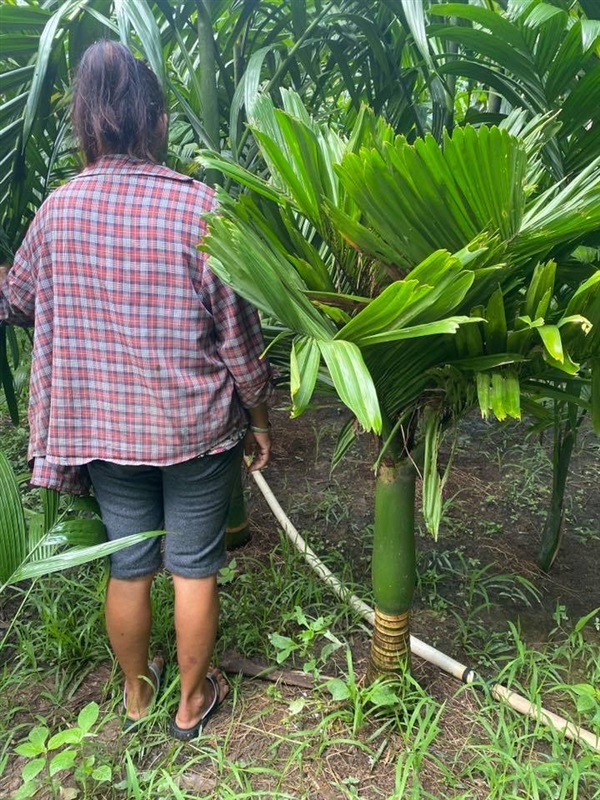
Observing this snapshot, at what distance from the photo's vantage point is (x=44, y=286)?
105 cm

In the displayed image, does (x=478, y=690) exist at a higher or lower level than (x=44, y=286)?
lower

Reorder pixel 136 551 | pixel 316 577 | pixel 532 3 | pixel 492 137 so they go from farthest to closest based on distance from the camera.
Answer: pixel 316 577 → pixel 136 551 → pixel 532 3 → pixel 492 137

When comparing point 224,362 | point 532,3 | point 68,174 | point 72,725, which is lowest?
point 72,725

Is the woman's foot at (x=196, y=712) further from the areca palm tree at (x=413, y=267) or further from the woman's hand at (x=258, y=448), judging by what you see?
the areca palm tree at (x=413, y=267)

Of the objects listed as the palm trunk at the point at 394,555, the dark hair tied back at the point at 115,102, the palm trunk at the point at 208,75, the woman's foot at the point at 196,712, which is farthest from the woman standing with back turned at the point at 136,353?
the palm trunk at the point at 208,75

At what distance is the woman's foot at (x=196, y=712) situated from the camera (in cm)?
127

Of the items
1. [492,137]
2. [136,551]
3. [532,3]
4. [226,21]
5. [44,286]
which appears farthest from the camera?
[226,21]

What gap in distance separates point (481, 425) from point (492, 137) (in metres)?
2.18

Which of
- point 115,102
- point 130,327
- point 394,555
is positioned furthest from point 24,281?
point 394,555

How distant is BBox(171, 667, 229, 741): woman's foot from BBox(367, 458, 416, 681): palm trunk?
15.9 inches

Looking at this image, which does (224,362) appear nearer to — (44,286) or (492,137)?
(44,286)

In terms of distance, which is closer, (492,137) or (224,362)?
(492,137)

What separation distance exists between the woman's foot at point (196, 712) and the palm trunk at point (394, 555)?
40 centimetres

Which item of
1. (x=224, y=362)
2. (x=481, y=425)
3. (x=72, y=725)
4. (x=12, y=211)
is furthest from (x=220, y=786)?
(x=481, y=425)
